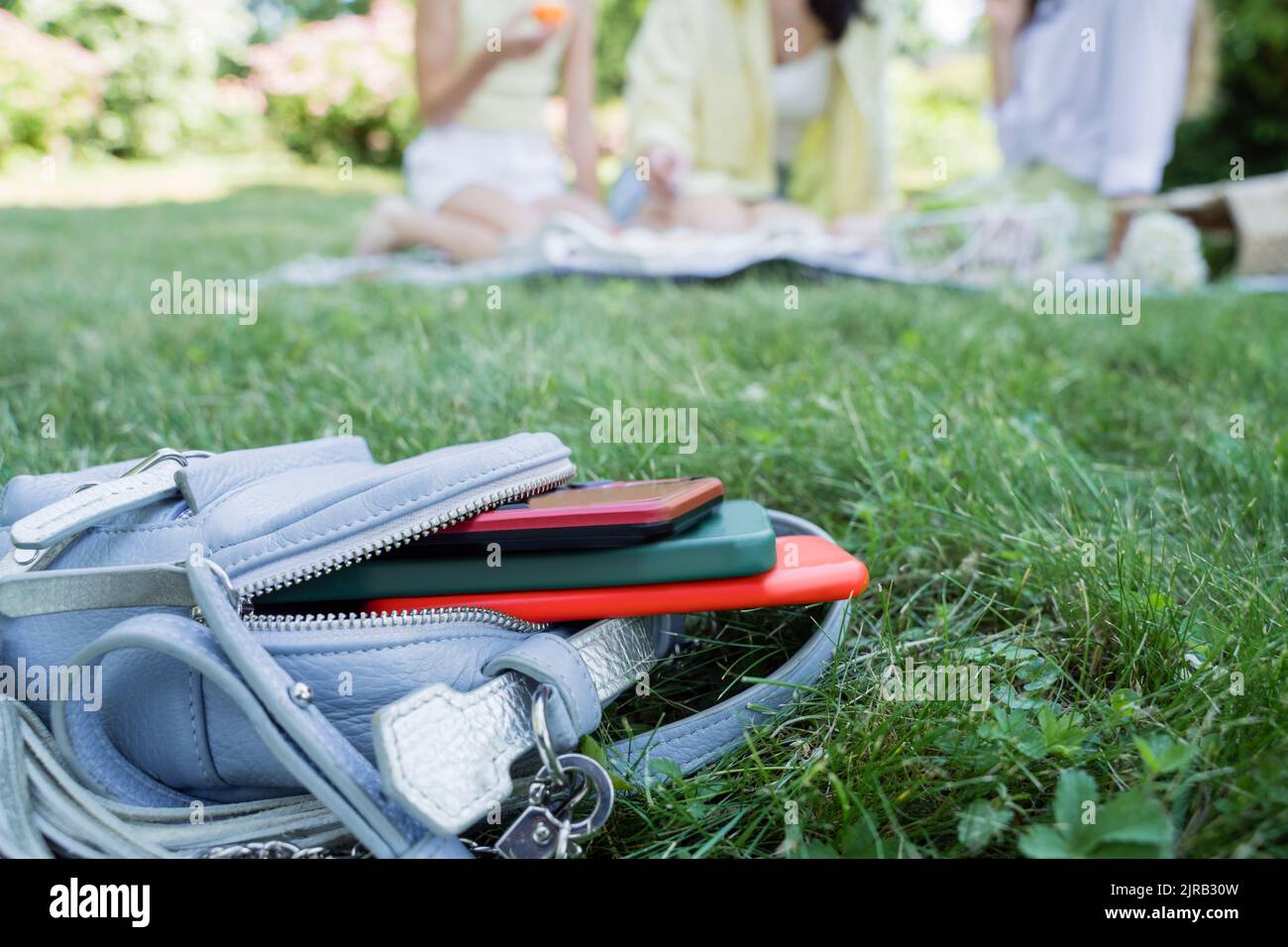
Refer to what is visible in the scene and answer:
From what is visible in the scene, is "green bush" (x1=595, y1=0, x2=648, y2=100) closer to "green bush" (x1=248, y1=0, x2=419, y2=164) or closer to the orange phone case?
"green bush" (x1=248, y1=0, x2=419, y2=164)

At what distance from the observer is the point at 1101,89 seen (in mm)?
4355

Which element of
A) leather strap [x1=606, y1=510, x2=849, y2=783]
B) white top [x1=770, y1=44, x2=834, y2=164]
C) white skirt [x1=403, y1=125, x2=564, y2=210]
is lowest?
leather strap [x1=606, y1=510, x2=849, y2=783]

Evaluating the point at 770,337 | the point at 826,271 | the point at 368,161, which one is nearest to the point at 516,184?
the point at 826,271

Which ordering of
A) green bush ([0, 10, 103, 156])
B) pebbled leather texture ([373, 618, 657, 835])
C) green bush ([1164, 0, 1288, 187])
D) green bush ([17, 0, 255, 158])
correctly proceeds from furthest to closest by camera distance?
green bush ([17, 0, 255, 158])
green bush ([0, 10, 103, 156])
green bush ([1164, 0, 1288, 187])
pebbled leather texture ([373, 618, 657, 835])

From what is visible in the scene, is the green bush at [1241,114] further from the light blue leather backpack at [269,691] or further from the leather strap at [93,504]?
the leather strap at [93,504]

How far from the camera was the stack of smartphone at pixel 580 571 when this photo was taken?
827mm

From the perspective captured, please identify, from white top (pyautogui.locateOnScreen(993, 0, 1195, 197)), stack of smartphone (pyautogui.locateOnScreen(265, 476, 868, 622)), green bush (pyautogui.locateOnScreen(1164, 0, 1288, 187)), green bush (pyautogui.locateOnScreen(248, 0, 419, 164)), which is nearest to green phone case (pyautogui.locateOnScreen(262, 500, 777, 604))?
stack of smartphone (pyautogui.locateOnScreen(265, 476, 868, 622))

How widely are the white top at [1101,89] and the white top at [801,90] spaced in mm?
976

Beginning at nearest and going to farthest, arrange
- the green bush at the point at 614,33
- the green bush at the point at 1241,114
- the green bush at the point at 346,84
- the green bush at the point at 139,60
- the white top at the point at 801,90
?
the white top at the point at 801,90 < the green bush at the point at 1241,114 < the green bush at the point at 139,60 < the green bush at the point at 346,84 < the green bush at the point at 614,33

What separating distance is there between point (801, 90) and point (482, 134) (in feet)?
6.04

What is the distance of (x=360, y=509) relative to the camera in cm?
79

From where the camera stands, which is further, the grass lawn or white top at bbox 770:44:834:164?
white top at bbox 770:44:834:164

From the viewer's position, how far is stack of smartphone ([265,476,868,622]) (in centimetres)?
83

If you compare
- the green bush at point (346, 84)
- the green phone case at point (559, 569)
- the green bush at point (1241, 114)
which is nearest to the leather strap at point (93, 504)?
the green phone case at point (559, 569)
